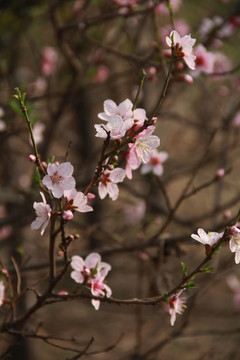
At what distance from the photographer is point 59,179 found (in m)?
1.26

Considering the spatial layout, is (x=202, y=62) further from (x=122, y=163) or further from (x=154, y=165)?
(x=122, y=163)

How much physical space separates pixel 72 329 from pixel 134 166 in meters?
4.50

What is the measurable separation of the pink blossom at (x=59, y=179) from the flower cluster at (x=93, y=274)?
0.33m

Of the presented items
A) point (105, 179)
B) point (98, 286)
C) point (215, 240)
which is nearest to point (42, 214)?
point (105, 179)

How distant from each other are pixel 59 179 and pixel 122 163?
1.65 metres

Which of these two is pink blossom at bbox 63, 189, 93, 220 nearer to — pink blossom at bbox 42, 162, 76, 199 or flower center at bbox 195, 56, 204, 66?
pink blossom at bbox 42, 162, 76, 199

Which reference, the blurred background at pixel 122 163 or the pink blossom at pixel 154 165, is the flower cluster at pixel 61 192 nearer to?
the blurred background at pixel 122 163

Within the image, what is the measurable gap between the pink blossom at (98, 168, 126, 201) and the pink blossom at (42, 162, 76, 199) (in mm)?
191

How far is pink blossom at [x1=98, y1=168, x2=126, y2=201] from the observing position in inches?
56.9

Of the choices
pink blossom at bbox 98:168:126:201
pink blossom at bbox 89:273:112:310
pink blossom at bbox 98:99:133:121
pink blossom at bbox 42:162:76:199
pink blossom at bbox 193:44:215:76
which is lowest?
pink blossom at bbox 89:273:112:310

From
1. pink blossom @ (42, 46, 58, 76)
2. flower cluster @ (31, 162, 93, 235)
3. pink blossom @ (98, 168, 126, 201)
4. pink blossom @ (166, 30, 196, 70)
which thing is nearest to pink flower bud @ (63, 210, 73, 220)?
flower cluster @ (31, 162, 93, 235)

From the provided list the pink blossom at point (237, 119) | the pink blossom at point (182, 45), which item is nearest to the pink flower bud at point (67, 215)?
the pink blossom at point (182, 45)

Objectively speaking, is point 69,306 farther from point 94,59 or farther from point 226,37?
point 226,37

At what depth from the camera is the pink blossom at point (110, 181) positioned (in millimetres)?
1445
